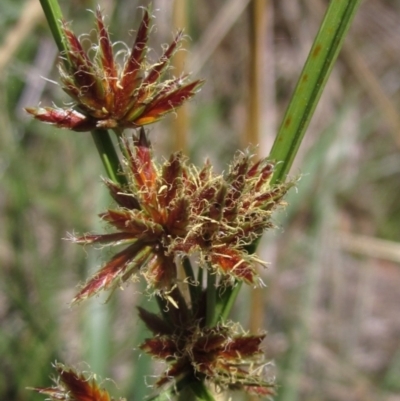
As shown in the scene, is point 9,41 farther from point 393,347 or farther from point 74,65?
point 393,347

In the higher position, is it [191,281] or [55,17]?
[55,17]

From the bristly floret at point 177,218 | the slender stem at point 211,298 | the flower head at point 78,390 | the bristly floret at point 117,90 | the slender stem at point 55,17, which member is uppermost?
the slender stem at point 55,17

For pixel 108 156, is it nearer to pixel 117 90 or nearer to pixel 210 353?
pixel 117 90

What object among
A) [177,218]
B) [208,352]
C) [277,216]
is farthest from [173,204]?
[277,216]

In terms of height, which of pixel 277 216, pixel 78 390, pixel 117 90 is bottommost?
pixel 78 390

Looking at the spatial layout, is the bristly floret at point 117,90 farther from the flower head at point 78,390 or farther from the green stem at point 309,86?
the flower head at point 78,390

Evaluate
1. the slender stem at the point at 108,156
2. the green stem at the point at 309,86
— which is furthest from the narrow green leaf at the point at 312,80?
the slender stem at the point at 108,156

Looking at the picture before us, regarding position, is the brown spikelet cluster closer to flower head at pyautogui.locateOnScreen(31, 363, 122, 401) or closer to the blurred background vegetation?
flower head at pyautogui.locateOnScreen(31, 363, 122, 401)
